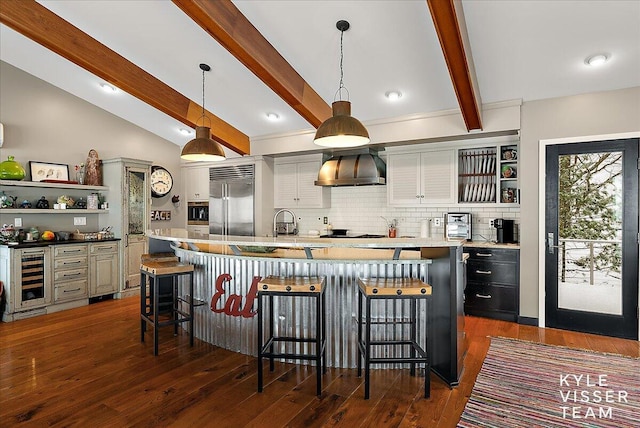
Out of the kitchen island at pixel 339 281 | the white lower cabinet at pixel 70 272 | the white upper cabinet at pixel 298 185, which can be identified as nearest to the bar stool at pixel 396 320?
the kitchen island at pixel 339 281

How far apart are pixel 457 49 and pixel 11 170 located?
556 centimetres

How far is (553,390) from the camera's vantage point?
2.71 m

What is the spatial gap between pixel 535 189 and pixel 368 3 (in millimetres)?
2837

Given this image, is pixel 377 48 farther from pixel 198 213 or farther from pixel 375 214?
pixel 198 213

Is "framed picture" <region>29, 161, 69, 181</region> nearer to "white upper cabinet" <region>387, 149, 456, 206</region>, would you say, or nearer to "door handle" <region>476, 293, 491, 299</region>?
"white upper cabinet" <region>387, 149, 456, 206</region>

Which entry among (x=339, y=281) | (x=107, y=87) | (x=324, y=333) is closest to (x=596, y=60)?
(x=339, y=281)

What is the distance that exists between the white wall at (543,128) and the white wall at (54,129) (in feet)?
19.3

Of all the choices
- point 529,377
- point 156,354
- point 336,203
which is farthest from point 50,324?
point 529,377

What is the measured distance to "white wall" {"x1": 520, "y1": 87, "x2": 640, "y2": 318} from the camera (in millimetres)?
3910

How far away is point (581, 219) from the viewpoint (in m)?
4.12

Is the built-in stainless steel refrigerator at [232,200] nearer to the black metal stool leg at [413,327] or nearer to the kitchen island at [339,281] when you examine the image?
the kitchen island at [339,281]

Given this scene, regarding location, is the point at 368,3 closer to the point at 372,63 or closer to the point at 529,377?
the point at 372,63

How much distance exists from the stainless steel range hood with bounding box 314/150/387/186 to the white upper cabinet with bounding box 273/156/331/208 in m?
0.41


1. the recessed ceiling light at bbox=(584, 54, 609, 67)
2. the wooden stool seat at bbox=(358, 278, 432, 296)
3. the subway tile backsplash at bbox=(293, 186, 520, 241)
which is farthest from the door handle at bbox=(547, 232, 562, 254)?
the wooden stool seat at bbox=(358, 278, 432, 296)
